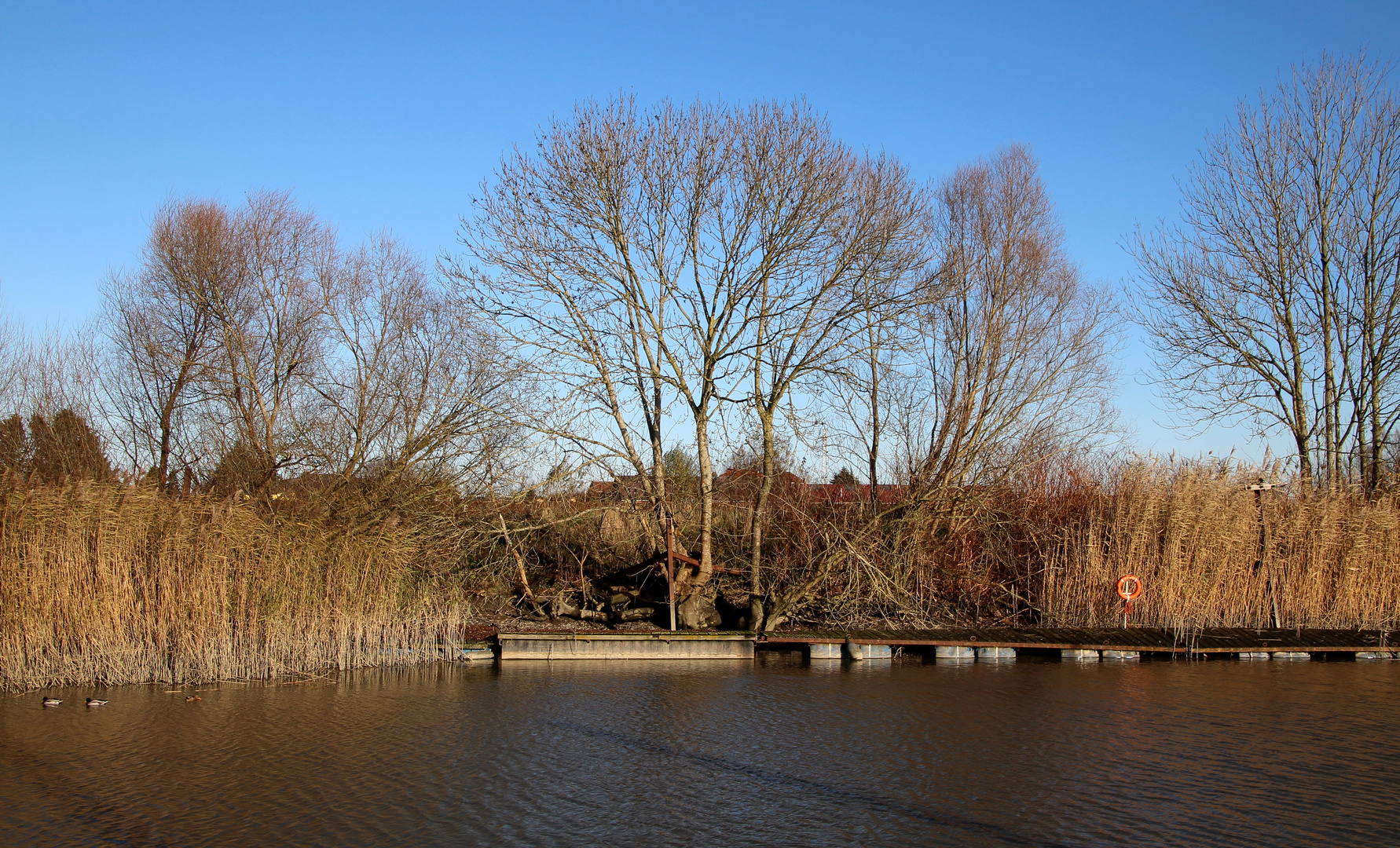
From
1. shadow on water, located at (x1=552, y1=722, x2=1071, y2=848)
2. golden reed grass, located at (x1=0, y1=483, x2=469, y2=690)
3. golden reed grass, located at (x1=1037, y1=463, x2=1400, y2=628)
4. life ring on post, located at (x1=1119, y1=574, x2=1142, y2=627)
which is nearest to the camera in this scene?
shadow on water, located at (x1=552, y1=722, x2=1071, y2=848)

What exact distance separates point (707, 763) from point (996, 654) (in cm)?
829

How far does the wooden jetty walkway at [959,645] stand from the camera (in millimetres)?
14648

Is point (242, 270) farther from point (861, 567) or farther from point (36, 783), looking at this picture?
point (36, 783)

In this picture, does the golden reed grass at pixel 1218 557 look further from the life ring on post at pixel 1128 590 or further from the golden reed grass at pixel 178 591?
the golden reed grass at pixel 178 591

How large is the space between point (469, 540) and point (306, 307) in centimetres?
991

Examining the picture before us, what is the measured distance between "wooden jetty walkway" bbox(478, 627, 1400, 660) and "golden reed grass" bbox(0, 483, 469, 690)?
6.54ft

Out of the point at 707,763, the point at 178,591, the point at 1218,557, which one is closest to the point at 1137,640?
the point at 1218,557

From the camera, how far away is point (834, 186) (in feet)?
54.2

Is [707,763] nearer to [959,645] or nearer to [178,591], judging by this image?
[178,591]

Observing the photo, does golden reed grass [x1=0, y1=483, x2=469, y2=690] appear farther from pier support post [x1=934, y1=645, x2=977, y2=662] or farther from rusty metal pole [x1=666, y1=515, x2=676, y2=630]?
pier support post [x1=934, y1=645, x2=977, y2=662]

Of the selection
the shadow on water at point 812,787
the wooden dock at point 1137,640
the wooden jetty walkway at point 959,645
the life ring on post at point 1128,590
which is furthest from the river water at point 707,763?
the life ring on post at point 1128,590

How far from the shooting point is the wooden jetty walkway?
577 inches

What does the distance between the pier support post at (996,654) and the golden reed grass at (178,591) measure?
8787mm

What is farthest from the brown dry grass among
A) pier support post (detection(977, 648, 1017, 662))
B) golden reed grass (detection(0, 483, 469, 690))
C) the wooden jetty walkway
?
pier support post (detection(977, 648, 1017, 662))
